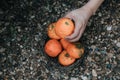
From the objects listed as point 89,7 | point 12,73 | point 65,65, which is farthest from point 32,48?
point 89,7

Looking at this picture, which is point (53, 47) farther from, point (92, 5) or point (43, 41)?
point (92, 5)

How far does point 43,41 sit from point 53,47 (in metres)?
0.12

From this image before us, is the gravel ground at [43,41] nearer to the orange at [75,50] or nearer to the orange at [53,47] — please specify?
the orange at [53,47]

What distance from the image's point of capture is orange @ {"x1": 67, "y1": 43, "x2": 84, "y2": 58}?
174 centimetres

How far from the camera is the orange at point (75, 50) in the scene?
174 cm

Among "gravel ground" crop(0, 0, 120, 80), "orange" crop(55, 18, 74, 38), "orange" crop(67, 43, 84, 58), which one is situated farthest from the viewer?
"gravel ground" crop(0, 0, 120, 80)

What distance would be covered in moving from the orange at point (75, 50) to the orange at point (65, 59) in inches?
1.5

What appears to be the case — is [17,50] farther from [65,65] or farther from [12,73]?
[65,65]

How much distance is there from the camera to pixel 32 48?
2.09m

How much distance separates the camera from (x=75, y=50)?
68.5 inches

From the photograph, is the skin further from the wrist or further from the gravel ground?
the gravel ground

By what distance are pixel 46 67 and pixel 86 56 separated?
29 cm

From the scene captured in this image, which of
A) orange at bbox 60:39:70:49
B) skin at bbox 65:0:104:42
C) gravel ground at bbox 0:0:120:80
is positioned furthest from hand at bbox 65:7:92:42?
gravel ground at bbox 0:0:120:80

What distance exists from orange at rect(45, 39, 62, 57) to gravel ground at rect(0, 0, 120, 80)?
90mm
